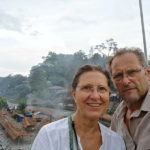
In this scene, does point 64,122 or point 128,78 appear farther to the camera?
point 128,78

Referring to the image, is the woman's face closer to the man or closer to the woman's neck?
the woman's neck

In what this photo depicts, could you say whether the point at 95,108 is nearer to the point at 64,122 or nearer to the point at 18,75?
the point at 64,122

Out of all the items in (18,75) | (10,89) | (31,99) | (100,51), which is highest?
(100,51)

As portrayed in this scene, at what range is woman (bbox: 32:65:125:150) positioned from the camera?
35.0 inches

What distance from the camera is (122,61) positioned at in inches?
47.1

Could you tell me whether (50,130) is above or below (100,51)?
below

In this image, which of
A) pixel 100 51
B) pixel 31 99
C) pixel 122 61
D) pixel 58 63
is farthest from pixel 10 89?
pixel 122 61

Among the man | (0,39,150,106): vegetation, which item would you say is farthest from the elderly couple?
(0,39,150,106): vegetation

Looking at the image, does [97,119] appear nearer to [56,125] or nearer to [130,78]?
[56,125]

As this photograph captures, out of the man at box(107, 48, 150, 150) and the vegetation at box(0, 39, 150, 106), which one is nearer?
the man at box(107, 48, 150, 150)

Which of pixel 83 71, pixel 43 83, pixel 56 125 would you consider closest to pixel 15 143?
pixel 56 125

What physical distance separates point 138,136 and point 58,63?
110ft

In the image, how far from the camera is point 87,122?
0.98 m

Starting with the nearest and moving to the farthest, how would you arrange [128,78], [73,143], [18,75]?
[73,143] → [128,78] → [18,75]
